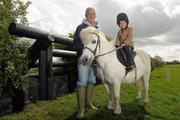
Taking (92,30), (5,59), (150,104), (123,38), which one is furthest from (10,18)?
(150,104)

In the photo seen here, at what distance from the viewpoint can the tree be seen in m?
8.09

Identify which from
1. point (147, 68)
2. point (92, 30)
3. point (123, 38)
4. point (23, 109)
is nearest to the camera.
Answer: point (92, 30)

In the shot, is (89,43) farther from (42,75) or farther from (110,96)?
(42,75)

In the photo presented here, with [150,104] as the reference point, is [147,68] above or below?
above

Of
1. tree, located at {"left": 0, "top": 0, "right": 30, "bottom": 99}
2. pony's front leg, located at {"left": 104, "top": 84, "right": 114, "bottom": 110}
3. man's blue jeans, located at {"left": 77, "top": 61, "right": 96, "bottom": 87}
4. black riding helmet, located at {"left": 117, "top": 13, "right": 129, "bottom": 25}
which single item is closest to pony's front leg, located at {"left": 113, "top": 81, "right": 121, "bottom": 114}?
pony's front leg, located at {"left": 104, "top": 84, "right": 114, "bottom": 110}

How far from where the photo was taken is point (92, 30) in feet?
26.0

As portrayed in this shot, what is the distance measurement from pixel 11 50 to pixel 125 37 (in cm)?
239

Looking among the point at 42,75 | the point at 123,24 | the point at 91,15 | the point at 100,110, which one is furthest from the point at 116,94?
the point at 42,75

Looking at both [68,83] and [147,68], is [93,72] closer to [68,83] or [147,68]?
[147,68]

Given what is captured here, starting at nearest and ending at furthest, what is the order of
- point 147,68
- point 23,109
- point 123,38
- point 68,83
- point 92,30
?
point 92,30, point 123,38, point 23,109, point 147,68, point 68,83

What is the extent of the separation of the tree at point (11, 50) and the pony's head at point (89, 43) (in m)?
1.40

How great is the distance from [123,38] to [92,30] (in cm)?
98

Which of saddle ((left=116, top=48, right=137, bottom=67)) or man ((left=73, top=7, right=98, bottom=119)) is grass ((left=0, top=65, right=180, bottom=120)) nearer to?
man ((left=73, top=7, right=98, bottom=119))

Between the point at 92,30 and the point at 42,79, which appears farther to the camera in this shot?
the point at 42,79
